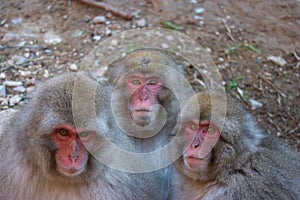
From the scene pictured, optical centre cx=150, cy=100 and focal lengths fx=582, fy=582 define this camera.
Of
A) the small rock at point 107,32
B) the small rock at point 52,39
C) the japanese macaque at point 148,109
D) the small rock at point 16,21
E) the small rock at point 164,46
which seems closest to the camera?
the japanese macaque at point 148,109

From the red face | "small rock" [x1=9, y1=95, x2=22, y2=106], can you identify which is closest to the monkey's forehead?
the red face

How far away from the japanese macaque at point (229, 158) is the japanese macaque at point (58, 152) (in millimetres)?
518

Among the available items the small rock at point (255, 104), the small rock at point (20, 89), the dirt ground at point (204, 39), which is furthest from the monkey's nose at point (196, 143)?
the small rock at point (20, 89)

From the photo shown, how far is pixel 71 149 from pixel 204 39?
3141mm

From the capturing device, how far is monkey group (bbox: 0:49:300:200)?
3.66 meters

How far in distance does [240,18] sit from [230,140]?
10.6 feet

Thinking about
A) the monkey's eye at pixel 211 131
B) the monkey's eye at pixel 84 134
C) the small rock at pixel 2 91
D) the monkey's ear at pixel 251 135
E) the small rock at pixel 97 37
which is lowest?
the small rock at pixel 97 37

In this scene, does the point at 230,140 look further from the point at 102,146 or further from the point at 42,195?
the point at 42,195

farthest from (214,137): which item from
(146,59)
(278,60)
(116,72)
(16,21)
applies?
(16,21)

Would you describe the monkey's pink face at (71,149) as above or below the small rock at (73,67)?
above

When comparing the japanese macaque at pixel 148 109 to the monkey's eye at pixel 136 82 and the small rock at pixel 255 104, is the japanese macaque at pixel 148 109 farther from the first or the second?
the small rock at pixel 255 104

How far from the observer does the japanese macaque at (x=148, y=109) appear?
14.1ft

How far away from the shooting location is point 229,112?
12.6 feet

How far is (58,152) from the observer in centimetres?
366
